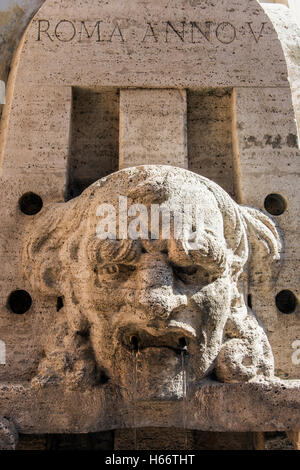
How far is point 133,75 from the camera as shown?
353 cm

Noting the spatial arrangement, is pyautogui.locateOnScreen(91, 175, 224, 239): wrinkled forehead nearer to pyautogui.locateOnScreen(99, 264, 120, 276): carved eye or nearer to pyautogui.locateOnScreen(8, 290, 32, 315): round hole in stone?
pyautogui.locateOnScreen(99, 264, 120, 276): carved eye

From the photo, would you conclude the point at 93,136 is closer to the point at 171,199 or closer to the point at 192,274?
the point at 171,199

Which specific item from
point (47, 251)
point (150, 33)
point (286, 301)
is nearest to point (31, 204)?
point (47, 251)

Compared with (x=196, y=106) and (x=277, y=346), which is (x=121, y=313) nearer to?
(x=277, y=346)

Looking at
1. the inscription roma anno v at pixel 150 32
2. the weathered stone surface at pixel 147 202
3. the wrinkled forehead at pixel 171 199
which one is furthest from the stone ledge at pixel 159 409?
the inscription roma anno v at pixel 150 32

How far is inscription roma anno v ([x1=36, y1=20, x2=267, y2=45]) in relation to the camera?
3625mm

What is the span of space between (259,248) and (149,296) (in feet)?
3.45

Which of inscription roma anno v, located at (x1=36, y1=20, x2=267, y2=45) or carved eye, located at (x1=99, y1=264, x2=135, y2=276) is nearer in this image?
carved eye, located at (x1=99, y1=264, x2=135, y2=276)

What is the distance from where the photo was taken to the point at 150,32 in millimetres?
3654

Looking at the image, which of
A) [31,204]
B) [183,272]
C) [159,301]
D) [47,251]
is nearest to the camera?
[159,301]

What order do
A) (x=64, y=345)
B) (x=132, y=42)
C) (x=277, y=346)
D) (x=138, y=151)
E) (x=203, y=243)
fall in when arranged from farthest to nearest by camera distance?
1. (x=132, y=42)
2. (x=138, y=151)
3. (x=277, y=346)
4. (x=64, y=345)
5. (x=203, y=243)

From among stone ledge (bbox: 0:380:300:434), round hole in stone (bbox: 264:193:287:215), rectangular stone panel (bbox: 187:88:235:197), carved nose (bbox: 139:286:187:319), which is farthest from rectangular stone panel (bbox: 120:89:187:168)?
stone ledge (bbox: 0:380:300:434)
